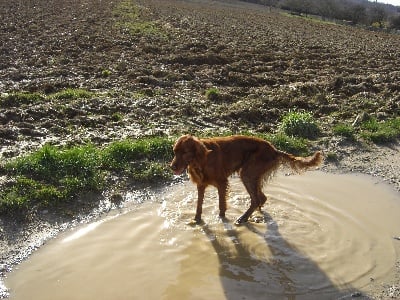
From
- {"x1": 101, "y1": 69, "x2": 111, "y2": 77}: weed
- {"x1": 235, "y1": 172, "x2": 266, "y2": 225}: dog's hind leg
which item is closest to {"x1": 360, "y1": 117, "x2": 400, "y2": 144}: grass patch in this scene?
{"x1": 235, "y1": 172, "x2": 266, "y2": 225}: dog's hind leg

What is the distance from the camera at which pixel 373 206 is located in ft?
24.9

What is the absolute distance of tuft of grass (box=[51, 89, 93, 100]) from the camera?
1127 cm

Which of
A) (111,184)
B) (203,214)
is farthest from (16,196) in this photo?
(203,214)

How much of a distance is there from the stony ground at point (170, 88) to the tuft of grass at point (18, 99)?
90 mm

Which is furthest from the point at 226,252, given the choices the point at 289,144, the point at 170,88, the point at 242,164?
the point at 170,88

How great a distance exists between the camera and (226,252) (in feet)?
20.5

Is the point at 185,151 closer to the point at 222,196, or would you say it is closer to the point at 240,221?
the point at 222,196

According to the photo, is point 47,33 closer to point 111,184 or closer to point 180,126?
point 180,126

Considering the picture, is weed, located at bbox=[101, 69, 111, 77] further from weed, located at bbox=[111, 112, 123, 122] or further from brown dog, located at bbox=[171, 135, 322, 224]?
brown dog, located at bbox=[171, 135, 322, 224]

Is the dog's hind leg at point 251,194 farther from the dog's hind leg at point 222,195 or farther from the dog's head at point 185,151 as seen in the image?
the dog's head at point 185,151

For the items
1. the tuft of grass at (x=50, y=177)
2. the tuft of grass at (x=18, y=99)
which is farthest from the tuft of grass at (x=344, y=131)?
the tuft of grass at (x=18, y=99)

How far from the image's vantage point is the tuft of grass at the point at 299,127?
1009 cm

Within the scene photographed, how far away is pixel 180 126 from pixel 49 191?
3.74 meters

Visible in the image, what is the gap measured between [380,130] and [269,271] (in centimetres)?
595
